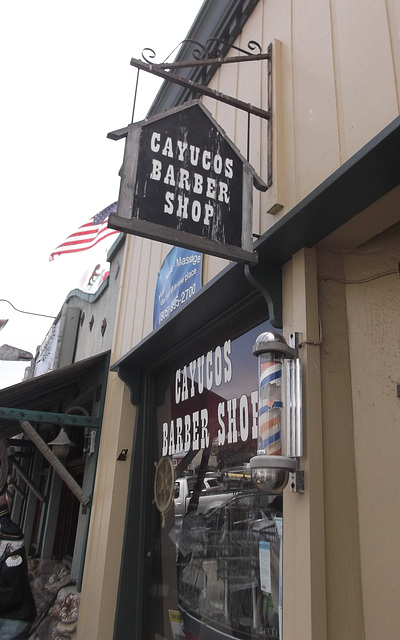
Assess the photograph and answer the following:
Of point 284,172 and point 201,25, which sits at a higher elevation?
point 201,25

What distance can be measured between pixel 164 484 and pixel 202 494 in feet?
2.06

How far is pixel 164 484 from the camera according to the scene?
14.3 ft

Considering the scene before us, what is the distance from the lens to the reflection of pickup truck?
3609 millimetres

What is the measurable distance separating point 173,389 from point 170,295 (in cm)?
87

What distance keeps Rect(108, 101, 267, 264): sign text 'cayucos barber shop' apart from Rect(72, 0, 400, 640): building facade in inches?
8.1

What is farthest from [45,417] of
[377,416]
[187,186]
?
[377,416]

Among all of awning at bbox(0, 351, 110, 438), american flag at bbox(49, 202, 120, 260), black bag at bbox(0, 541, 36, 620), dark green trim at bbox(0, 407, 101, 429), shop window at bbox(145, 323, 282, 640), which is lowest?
black bag at bbox(0, 541, 36, 620)

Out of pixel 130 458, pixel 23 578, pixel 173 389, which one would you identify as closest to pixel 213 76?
pixel 173 389

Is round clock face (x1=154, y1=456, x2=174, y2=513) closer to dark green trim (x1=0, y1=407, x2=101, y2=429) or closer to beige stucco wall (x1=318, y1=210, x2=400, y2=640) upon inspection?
dark green trim (x1=0, y1=407, x2=101, y2=429)

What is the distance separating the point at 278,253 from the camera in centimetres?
280

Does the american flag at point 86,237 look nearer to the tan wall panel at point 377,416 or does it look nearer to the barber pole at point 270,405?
the tan wall panel at point 377,416

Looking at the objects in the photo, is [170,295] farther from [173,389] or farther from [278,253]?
[278,253]

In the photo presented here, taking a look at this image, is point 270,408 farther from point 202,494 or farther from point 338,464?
point 202,494

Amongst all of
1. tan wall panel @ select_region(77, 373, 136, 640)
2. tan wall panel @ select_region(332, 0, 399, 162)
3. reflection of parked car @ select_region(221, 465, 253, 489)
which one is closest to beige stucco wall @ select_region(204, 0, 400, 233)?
tan wall panel @ select_region(332, 0, 399, 162)
